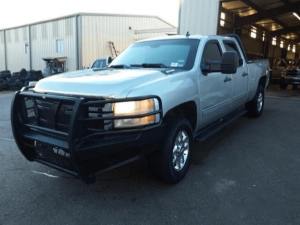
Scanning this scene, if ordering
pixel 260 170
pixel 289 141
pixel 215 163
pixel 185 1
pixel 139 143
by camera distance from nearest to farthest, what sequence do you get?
1. pixel 139 143
2. pixel 260 170
3. pixel 215 163
4. pixel 289 141
5. pixel 185 1

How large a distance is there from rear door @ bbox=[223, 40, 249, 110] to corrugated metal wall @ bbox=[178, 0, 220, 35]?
21.0 ft

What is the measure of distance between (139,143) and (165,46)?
217 centimetres

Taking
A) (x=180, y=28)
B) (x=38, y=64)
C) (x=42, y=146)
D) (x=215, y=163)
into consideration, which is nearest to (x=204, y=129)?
(x=215, y=163)

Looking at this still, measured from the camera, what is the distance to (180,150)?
3549 mm

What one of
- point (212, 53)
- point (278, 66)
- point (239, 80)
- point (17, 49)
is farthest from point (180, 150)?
point (17, 49)

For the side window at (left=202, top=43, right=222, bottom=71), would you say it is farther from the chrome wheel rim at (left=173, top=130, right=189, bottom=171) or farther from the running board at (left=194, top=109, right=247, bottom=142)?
the chrome wheel rim at (left=173, top=130, right=189, bottom=171)

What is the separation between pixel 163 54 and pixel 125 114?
1.78m

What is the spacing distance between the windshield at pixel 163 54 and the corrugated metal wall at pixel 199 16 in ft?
25.5

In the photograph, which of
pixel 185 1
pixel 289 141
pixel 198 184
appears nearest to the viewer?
pixel 198 184

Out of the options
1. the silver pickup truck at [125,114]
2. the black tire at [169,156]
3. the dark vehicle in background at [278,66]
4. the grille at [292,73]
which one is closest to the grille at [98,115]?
the silver pickup truck at [125,114]

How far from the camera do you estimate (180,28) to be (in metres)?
12.5

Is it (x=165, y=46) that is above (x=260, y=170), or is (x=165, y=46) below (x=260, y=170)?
above

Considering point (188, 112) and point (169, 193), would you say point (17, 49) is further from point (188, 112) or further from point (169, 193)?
point (169, 193)

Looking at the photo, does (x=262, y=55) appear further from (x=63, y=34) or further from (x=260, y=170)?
(x=260, y=170)
